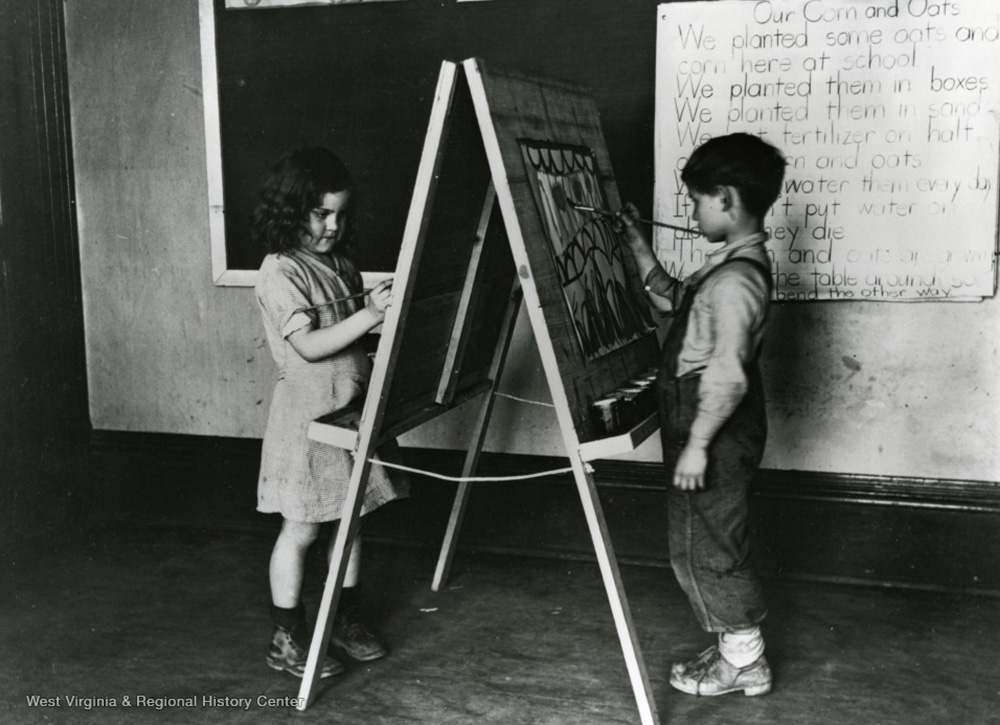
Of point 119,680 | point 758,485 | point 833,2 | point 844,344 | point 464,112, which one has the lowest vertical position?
point 119,680

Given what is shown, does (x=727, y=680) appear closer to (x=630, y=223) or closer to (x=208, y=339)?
(x=630, y=223)

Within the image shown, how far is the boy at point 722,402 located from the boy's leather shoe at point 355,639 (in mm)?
810

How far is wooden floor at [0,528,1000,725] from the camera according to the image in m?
2.32

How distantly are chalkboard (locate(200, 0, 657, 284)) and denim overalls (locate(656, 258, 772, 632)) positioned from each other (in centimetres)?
101

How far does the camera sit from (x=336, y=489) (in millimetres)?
2396

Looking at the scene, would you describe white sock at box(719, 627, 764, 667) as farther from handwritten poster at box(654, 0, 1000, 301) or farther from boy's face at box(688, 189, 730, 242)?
handwritten poster at box(654, 0, 1000, 301)

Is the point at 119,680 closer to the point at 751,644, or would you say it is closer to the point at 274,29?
the point at 751,644

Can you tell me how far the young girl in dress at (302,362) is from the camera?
7.72 feet

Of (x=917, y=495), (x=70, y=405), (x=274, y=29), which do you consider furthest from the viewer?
(x=70, y=405)

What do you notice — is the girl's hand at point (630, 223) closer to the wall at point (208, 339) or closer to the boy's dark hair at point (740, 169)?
the boy's dark hair at point (740, 169)

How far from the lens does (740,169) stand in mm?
2193

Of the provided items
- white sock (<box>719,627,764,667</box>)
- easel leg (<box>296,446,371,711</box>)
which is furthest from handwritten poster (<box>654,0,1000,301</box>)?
easel leg (<box>296,446,371,711</box>)

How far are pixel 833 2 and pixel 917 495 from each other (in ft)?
4.89

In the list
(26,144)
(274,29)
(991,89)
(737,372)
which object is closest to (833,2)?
(991,89)
